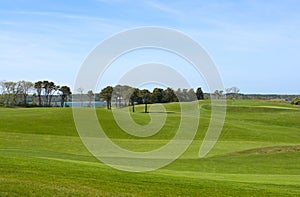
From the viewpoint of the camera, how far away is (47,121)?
2219 inches

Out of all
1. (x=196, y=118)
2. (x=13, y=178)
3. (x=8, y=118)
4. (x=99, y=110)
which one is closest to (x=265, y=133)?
(x=196, y=118)

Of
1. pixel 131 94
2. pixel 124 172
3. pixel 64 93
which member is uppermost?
pixel 64 93

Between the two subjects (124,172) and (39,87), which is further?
(39,87)

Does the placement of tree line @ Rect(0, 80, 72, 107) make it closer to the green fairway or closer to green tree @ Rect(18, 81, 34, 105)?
green tree @ Rect(18, 81, 34, 105)

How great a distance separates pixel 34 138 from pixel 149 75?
29.4m

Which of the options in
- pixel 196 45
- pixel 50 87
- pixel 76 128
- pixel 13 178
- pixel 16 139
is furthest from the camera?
pixel 50 87

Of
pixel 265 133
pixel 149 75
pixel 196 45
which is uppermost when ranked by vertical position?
pixel 196 45

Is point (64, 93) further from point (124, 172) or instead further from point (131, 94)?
point (124, 172)

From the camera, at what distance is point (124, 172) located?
17938mm

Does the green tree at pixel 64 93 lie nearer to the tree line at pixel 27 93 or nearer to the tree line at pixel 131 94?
the tree line at pixel 27 93

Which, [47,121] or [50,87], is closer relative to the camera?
[47,121]

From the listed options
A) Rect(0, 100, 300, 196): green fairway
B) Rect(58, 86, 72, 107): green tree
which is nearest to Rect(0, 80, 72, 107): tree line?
Rect(58, 86, 72, 107): green tree

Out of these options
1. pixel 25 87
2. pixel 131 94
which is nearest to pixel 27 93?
pixel 25 87

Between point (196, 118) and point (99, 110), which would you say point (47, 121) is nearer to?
point (99, 110)
